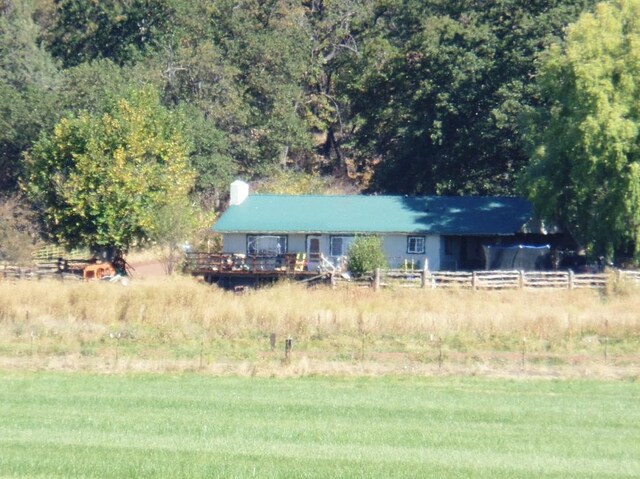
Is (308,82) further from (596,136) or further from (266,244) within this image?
(596,136)

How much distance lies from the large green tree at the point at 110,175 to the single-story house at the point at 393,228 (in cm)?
380

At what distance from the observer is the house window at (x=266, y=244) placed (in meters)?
55.5

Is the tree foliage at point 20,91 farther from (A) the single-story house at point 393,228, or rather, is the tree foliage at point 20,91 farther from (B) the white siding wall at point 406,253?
(B) the white siding wall at point 406,253

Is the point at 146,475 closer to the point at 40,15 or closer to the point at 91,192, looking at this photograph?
the point at 91,192

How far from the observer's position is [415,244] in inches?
2156

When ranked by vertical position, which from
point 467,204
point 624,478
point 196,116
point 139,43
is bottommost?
point 624,478

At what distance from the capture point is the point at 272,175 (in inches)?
2788

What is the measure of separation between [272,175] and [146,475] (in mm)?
58037

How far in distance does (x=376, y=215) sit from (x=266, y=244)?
18.5ft

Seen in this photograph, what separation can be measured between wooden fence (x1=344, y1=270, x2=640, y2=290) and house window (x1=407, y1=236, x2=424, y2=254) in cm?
670

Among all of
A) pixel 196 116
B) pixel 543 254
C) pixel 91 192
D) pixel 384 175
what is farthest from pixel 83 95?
pixel 543 254

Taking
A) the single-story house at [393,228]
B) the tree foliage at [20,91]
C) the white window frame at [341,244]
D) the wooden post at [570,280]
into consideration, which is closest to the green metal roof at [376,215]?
the single-story house at [393,228]

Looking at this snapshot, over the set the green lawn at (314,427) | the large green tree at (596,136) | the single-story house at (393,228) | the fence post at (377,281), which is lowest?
the green lawn at (314,427)

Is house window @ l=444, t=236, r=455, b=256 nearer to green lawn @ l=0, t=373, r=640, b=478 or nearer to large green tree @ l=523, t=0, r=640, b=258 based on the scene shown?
large green tree @ l=523, t=0, r=640, b=258
